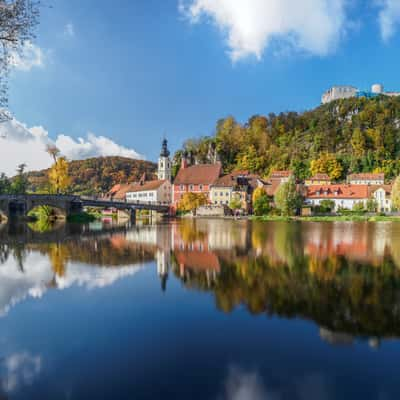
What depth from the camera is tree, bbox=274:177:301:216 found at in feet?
190

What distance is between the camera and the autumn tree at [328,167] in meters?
93.7

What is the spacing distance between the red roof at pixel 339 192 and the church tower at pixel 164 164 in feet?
128

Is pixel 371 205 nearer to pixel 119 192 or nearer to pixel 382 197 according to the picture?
pixel 382 197

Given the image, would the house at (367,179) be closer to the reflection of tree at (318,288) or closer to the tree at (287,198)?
the tree at (287,198)

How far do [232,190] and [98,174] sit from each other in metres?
65.7

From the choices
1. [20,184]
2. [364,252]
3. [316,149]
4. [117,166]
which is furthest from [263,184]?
[117,166]

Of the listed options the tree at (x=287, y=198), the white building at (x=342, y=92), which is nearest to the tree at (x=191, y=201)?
the tree at (x=287, y=198)

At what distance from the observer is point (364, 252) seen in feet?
58.7

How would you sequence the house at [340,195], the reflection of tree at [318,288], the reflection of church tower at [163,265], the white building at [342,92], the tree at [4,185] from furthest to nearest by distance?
the white building at [342,92], the tree at [4,185], the house at [340,195], the reflection of church tower at [163,265], the reflection of tree at [318,288]

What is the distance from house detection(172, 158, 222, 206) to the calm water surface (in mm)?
68091

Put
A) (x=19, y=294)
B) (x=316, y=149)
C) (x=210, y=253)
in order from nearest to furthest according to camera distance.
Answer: (x=19, y=294) < (x=210, y=253) < (x=316, y=149)

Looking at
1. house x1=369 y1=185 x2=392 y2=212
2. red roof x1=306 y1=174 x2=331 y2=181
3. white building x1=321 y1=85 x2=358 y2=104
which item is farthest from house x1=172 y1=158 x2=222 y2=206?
white building x1=321 y1=85 x2=358 y2=104

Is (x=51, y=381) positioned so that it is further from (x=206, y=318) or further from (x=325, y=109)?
(x=325, y=109)

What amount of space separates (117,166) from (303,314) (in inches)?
5075
